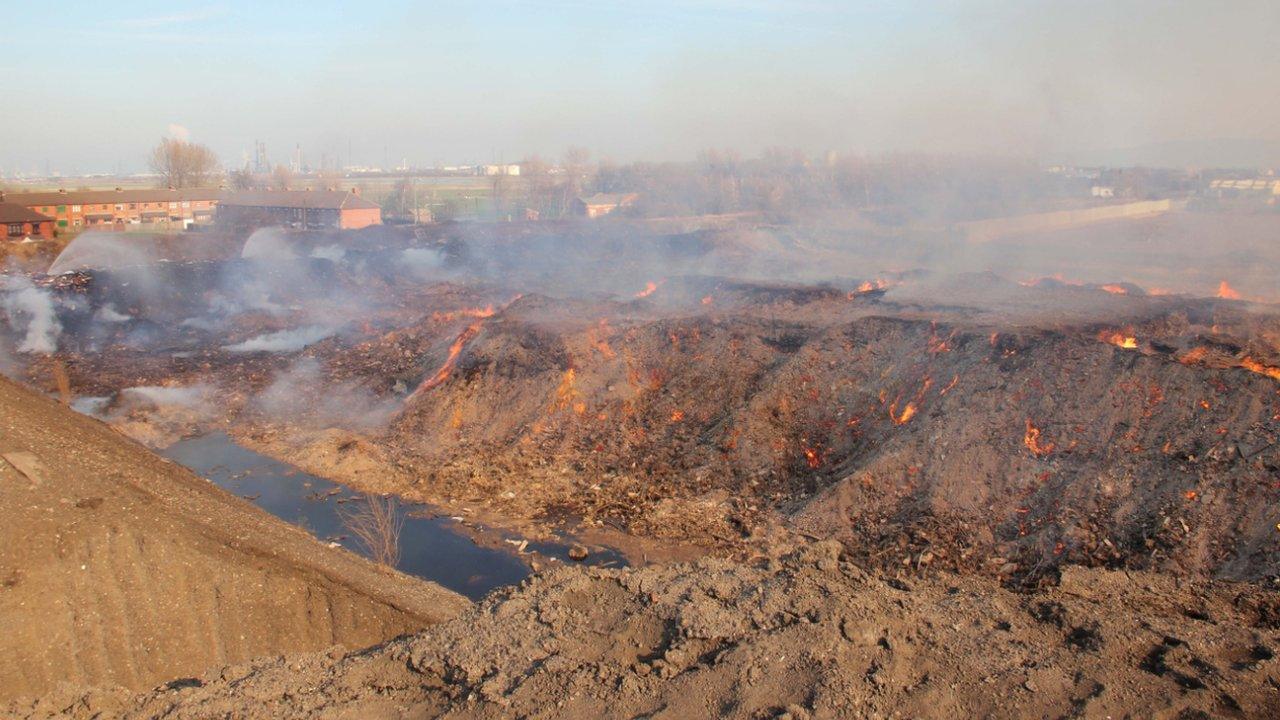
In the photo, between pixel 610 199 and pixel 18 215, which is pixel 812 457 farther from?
pixel 610 199

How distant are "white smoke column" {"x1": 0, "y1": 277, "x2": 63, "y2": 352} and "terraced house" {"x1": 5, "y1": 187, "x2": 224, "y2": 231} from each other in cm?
2388

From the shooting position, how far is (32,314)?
88.5 ft

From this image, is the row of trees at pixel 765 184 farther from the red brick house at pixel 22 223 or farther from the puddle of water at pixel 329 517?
the puddle of water at pixel 329 517

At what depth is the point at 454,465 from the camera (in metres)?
15.6

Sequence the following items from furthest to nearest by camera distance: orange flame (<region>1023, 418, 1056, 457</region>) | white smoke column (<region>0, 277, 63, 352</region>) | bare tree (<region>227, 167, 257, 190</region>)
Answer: bare tree (<region>227, 167, 257, 190</region>) < white smoke column (<region>0, 277, 63, 352</region>) < orange flame (<region>1023, 418, 1056, 457</region>)

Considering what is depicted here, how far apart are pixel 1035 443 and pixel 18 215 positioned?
160 feet

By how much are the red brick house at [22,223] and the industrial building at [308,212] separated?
40.5 feet

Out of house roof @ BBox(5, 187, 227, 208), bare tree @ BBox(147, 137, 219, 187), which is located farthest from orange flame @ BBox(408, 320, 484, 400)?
bare tree @ BBox(147, 137, 219, 187)

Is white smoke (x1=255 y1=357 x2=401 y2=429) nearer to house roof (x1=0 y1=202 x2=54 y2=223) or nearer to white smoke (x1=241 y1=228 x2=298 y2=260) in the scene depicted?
white smoke (x1=241 y1=228 x2=298 y2=260)

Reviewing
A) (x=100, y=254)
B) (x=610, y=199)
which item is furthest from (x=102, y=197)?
(x=610, y=199)

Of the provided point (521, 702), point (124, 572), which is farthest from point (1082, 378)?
point (124, 572)

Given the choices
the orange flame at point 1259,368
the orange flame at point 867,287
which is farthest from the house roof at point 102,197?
the orange flame at point 1259,368

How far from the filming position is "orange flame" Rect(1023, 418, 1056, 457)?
12641mm

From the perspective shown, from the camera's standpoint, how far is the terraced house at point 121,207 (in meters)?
51.9
